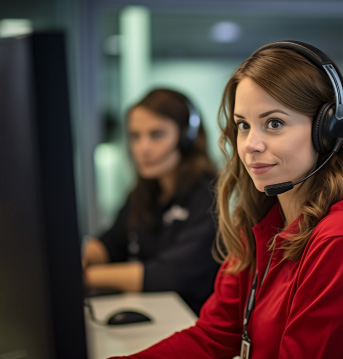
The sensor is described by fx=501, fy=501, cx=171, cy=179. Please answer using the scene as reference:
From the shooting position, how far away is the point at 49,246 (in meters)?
0.54

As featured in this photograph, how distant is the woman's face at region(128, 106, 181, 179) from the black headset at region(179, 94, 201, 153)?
2cm

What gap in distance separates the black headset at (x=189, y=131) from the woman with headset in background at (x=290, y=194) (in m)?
0.94

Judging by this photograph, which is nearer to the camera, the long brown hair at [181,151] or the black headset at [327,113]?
the black headset at [327,113]

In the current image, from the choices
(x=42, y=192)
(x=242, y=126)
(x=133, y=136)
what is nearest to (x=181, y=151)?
(x=133, y=136)

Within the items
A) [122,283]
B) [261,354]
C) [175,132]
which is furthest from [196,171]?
[261,354]

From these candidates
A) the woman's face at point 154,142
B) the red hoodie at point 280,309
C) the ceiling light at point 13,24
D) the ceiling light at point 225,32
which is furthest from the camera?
the ceiling light at point 225,32

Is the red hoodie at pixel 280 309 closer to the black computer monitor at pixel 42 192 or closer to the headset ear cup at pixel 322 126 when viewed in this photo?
the headset ear cup at pixel 322 126

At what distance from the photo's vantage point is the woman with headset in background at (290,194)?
2.48ft

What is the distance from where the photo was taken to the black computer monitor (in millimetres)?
520

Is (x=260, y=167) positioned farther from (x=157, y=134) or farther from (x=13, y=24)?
(x=13, y=24)

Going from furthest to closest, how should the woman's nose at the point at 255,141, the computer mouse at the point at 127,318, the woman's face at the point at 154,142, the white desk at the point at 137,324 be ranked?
the woman's face at the point at 154,142
the computer mouse at the point at 127,318
the white desk at the point at 137,324
the woman's nose at the point at 255,141

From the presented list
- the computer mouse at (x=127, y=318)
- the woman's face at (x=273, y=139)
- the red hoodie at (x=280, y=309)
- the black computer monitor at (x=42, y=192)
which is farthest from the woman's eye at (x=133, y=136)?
the black computer monitor at (x=42, y=192)

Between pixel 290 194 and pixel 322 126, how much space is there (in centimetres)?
15

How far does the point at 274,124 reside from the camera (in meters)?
0.84
